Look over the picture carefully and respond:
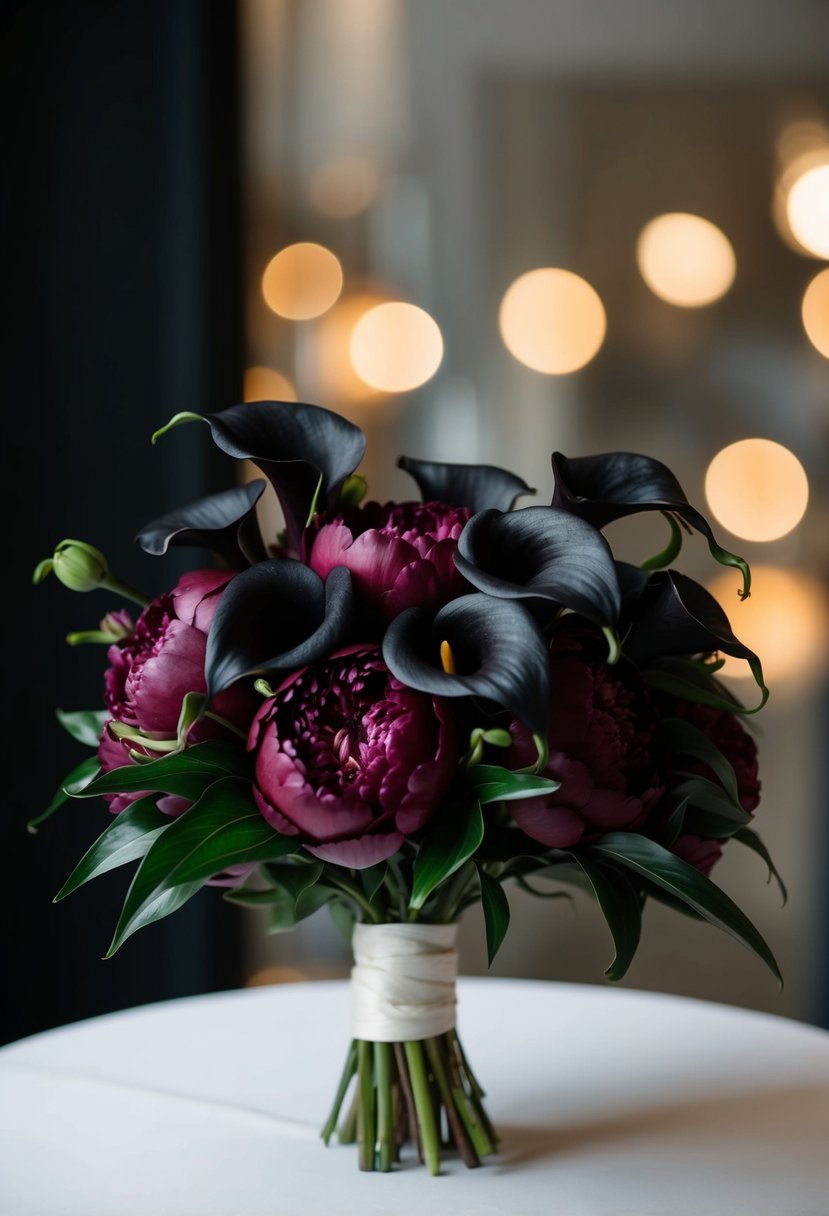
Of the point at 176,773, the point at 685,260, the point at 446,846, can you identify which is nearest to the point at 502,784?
the point at 446,846

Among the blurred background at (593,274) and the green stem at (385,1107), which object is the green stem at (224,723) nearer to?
the green stem at (385,1107)

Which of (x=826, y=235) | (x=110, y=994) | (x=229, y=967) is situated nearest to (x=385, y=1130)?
(x=110, y=994)

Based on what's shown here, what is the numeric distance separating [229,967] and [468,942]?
1.22 ft

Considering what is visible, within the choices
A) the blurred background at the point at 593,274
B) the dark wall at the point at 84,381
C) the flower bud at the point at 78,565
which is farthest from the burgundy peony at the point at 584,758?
the blurred background at the point at 593,274

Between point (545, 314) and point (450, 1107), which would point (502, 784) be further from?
point (545, 314)

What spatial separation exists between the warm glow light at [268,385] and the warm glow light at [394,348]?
0.35 feet

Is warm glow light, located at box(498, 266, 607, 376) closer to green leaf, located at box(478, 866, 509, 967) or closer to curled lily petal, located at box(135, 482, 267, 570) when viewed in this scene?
curled lily petal, located at box(135, 482, 267, 570)

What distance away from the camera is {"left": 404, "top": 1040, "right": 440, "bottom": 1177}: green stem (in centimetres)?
58

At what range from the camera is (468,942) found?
1.80 m

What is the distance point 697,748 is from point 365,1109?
244 millimetres

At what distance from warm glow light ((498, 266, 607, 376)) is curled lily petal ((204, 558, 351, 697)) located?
1.31 metres

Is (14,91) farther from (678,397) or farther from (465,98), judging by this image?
(678,397)

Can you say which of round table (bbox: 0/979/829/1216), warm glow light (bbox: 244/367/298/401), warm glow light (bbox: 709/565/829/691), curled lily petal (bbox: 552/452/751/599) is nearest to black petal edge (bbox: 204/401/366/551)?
curled lily petal (bbox: 552/452/751/599)

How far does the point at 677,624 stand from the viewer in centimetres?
54
